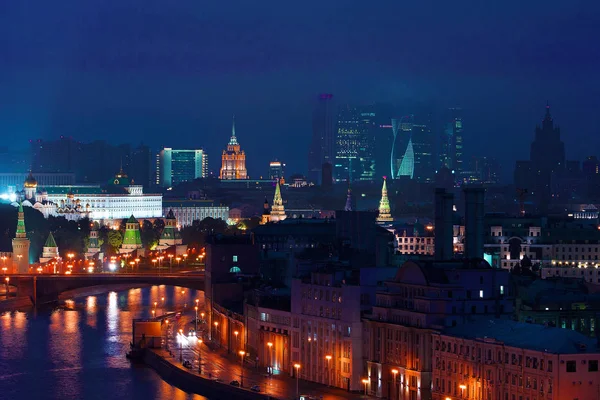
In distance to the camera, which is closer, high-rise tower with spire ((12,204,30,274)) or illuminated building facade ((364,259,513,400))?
illuminated building facade ((364,259,513,400))

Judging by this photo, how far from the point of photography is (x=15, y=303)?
2808 inches

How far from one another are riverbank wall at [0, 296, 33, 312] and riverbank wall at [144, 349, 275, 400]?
19406mm

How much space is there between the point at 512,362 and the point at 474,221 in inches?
637

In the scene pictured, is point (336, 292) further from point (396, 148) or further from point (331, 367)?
point (396, 148)

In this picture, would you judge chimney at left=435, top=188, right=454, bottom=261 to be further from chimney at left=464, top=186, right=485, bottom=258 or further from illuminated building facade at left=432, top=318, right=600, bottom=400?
illuminated building facade at left=432, top=318, right=600, bottom=400

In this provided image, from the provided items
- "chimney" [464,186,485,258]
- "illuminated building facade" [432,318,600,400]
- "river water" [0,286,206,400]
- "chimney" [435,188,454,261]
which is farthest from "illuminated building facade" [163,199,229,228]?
"illuminated building facade" [432,318,600,400]

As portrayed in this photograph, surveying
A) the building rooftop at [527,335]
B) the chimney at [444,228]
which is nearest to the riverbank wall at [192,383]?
the building rooftop at [527,335]

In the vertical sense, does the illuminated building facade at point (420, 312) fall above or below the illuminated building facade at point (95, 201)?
below

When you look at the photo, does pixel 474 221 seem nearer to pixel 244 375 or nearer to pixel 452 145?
pixel 244 375

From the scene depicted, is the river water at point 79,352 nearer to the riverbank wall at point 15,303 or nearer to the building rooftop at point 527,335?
the riverbank wall at point 15,303

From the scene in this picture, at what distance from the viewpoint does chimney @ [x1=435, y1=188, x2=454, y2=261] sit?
1988 inches

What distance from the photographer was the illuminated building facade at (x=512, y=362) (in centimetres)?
3481

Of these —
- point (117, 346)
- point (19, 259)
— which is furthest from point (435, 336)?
point (19, 259)

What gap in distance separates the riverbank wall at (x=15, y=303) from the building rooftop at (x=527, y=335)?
33.4m
